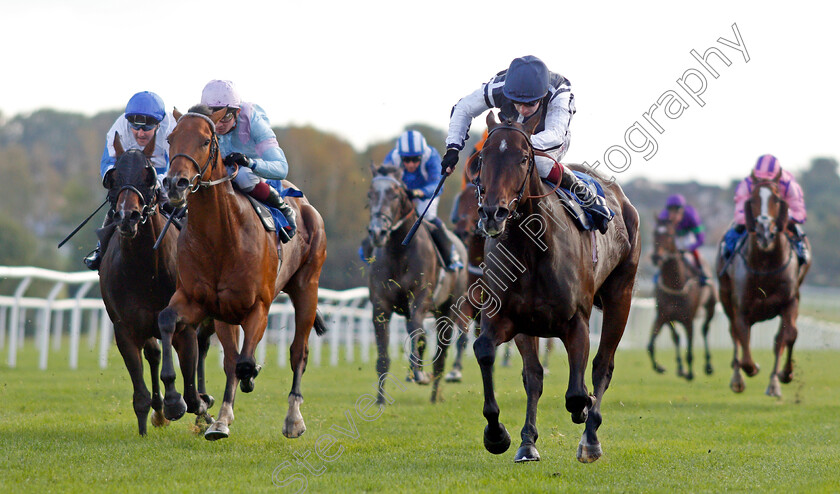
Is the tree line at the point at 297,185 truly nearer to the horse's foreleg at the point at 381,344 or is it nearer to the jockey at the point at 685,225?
the jockey at the point at 685,225

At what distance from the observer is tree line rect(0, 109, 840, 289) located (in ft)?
118

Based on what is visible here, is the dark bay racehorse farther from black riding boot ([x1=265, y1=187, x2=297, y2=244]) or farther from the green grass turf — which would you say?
black riding boot ([x1=265, y1=187, x2=297, y2=244])

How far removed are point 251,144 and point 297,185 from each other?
1909cm

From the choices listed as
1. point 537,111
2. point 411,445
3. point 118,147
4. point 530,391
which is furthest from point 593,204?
point 118,147

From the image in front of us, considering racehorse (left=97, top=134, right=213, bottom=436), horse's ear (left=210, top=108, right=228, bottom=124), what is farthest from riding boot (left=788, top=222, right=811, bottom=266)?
horse's ear (left=210, top=108, right=228, bottom=124)

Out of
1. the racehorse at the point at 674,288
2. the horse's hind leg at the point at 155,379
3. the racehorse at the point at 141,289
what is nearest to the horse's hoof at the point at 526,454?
the racehorse at the point at 141,289

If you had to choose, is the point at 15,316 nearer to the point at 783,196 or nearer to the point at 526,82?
the point at 526,82

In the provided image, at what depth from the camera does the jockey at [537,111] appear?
581 centimetres

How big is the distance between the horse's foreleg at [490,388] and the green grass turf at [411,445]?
6.5 inches

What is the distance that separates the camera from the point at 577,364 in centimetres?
564

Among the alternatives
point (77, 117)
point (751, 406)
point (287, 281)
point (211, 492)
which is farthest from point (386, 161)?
point (77, 117)

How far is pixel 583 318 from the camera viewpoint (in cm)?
572

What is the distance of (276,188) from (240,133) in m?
0.62

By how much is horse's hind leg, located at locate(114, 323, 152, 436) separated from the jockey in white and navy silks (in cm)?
108
